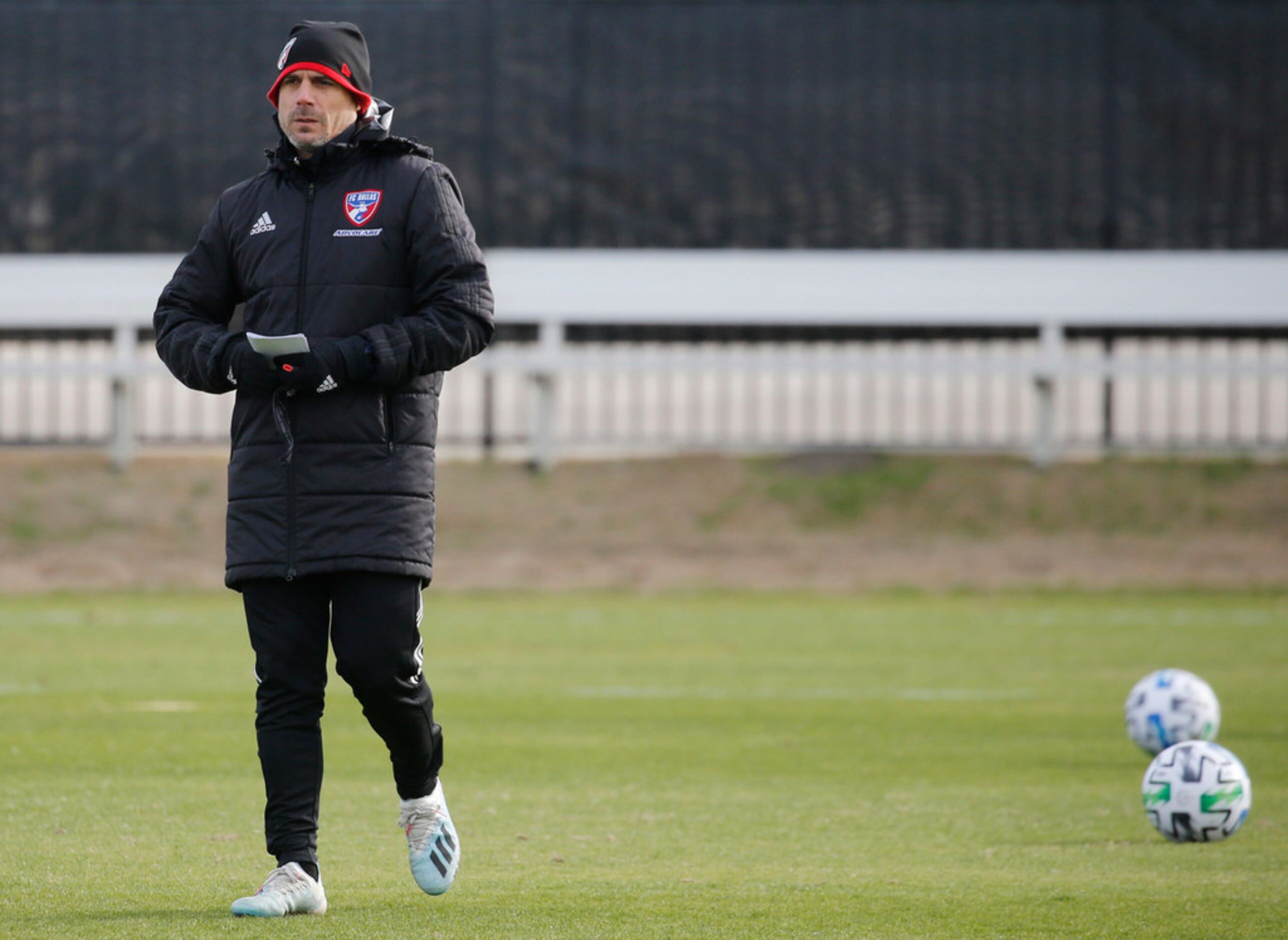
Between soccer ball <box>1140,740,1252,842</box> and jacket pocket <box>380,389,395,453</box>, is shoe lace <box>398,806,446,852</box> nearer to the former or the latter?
jacket pocket <box>380,389,395,453</box>

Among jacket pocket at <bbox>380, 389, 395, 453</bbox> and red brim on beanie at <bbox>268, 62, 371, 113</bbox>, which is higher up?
red brim on beanie at <bbox>268, 62, 371, 113</bbox>

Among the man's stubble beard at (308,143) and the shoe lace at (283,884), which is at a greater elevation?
the man's stubble beard at (308,143)

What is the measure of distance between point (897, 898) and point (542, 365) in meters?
15.6

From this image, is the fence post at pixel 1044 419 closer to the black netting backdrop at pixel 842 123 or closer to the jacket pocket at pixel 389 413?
the black netting backdrop at pixel 842 123

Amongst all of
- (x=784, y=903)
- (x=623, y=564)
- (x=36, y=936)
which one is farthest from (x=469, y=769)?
(x=623, y=564)

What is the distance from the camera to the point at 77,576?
18.1 metres

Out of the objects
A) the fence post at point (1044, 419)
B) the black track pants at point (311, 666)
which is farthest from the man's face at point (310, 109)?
the fence post at point (1044, 419)

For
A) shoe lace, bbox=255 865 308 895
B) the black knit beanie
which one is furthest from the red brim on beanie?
shoe lace, bbox=255 865 308 895

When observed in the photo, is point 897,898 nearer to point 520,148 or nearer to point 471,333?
point 471,333

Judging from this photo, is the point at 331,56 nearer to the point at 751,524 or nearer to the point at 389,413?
the point at 389,413

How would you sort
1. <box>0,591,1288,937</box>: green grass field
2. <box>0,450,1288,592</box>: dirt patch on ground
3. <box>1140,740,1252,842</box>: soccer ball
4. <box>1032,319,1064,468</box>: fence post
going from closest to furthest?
1. <box>0,591,1288,937</box>: green grass field
2. <box>1140,740,1252,842</box>: soccer ball
3. <box>0,450,1288,592</box>: dirt patch on ground
4. <box>1032,319,1064,468</box>: fence post

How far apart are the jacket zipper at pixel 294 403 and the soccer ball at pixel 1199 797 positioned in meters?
2.93

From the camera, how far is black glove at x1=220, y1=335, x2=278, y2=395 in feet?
14.5

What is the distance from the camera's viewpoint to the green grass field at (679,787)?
15.5ft
